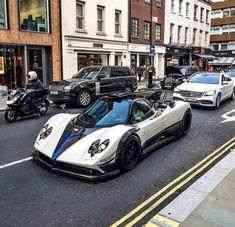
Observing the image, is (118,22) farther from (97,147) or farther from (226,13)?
(226,13)

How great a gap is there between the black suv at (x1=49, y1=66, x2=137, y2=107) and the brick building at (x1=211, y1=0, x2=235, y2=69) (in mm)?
42582

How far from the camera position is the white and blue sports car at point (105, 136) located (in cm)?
464

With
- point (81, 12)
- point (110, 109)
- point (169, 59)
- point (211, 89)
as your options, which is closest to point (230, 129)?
point (211, 89)

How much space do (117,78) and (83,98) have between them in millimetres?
2781

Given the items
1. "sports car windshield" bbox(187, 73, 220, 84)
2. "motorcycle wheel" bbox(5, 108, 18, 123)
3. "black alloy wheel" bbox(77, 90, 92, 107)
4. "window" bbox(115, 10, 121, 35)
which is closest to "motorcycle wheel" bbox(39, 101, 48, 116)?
"motorcycle wheel" bbox(5, 108, 18, 123)

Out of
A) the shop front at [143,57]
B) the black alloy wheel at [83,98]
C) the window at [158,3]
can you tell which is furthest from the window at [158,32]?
the black alloy wheel at [83,98]

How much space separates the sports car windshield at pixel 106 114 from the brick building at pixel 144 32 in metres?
19.4

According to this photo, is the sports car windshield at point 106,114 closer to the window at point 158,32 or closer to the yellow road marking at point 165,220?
the yellow road marking at point 165,220

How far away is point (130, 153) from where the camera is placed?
204 inches

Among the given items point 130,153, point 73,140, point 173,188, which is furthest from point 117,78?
point 173,188

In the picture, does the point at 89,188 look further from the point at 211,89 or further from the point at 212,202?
the point at 211,89

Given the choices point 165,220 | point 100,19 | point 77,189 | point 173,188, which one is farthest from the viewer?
point 100,19

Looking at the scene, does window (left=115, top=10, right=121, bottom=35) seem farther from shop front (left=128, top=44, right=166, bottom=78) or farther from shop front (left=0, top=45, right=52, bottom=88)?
shop front (left=0, top=45, right=52, bottom=88)

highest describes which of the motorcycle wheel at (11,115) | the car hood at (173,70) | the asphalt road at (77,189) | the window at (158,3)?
the window at (158,3)
